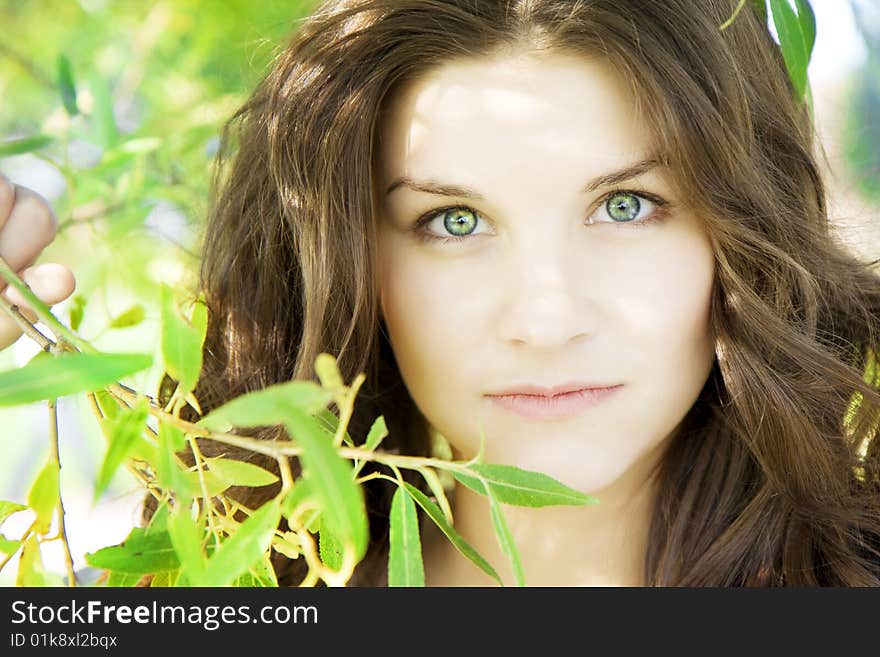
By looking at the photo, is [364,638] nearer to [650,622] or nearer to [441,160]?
[650,622]

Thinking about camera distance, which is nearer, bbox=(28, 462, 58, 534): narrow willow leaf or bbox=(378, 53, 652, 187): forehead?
bbox=(28, 462, 58, 534): narrow willow leaf

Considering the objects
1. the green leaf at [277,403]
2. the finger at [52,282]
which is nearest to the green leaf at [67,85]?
the finger at [52,282]

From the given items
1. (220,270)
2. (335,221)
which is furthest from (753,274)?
(220,270)

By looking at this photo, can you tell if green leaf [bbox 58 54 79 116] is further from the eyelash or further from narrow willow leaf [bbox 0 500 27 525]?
narrow willow leaf [bbox 0 500 27 525]

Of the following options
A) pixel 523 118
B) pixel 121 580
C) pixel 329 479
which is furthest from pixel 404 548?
pixel 523 118

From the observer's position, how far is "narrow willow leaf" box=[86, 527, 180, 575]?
2.72 feet

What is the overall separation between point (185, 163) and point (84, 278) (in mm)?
306

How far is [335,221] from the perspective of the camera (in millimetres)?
1225

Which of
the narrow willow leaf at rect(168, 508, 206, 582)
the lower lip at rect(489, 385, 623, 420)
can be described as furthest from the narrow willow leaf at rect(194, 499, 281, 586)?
the lower lip at rect(489, 385, 623, 420)

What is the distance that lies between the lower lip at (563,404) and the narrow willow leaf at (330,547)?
0.35 m

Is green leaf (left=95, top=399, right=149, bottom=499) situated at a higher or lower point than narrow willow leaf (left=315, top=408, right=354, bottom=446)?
lower

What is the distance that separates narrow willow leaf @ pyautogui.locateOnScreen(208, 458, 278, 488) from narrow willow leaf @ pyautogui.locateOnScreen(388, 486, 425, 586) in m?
0.12

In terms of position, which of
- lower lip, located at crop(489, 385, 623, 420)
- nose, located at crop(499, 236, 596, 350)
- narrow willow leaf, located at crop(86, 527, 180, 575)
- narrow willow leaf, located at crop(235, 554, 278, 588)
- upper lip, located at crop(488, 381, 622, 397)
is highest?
nose, located at crop(499, 236, 596, 350)

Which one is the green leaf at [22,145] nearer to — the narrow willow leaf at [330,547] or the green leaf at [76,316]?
the green leaf at [76,316]
